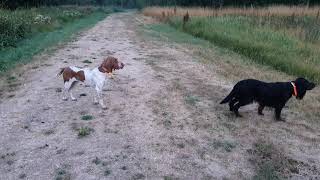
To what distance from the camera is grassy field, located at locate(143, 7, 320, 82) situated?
12.8 m

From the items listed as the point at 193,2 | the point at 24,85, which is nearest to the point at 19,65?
the point at 24,85

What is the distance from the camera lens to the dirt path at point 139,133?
572cm

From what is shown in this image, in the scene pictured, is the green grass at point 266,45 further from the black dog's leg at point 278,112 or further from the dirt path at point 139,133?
the black dog's leg at point 278,112

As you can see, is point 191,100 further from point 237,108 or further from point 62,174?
point 62,174

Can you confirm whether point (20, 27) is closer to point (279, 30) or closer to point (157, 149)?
point (279, 30)

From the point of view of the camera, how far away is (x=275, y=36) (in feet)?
53.1

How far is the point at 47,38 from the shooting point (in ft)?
64.6

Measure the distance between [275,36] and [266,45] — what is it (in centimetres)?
138

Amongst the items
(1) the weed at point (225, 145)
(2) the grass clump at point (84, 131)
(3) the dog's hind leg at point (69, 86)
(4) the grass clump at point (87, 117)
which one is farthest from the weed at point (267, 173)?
(3) the dog's hind leg at point (69, 86)

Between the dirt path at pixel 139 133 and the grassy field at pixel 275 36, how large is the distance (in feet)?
10.0

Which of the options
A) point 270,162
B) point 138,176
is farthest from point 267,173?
point 138,176

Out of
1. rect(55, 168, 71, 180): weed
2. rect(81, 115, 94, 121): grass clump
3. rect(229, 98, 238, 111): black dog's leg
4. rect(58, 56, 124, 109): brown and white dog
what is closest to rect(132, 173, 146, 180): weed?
rect(55, 168, 71, 180): weed

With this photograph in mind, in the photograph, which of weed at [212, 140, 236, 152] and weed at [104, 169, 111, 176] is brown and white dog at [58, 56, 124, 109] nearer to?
weed at [212, 140, 236, 152]

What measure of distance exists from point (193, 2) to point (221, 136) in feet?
158
